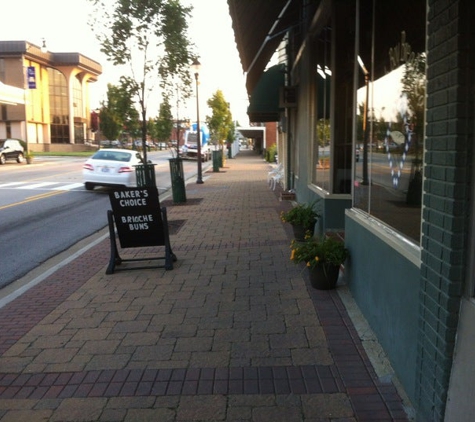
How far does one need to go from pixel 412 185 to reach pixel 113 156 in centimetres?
1670

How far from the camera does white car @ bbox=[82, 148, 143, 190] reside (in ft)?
61.9

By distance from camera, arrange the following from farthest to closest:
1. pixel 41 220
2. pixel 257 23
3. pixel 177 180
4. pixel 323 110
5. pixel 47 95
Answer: pixel 47 95 → pixel 177 180 → pixel 41 220 → pixel 257 23 → pixel 323 110

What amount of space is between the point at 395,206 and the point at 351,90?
11.2ft

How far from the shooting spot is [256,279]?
671cm

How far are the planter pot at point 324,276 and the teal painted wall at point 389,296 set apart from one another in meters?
0.41

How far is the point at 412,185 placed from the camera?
3982 millimetres

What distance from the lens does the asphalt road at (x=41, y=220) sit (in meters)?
8.81

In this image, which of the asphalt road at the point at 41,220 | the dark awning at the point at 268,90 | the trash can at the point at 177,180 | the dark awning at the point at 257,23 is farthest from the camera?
the dark awning at the point at 268,90

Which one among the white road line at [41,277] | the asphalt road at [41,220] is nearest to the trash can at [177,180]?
the asphalt road at [41,220]

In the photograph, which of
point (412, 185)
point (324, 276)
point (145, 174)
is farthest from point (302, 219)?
point (145, 174)

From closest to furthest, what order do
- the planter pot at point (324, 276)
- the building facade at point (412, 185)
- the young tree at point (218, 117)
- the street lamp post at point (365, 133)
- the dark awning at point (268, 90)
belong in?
the building facade at point (412, 185)
the street lamp post at point (365, 133)
the planter pot at point (324, 276)
the dark awning at point (268, 90)
the young tree at point (218, 117)

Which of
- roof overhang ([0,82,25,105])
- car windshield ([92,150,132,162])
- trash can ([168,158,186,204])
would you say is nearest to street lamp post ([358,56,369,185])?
trash can ([168,158,186,204])

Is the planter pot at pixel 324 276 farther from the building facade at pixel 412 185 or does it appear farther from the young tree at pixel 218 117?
the young tree at pixel 218 117

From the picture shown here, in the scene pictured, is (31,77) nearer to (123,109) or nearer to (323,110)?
(123,109)
